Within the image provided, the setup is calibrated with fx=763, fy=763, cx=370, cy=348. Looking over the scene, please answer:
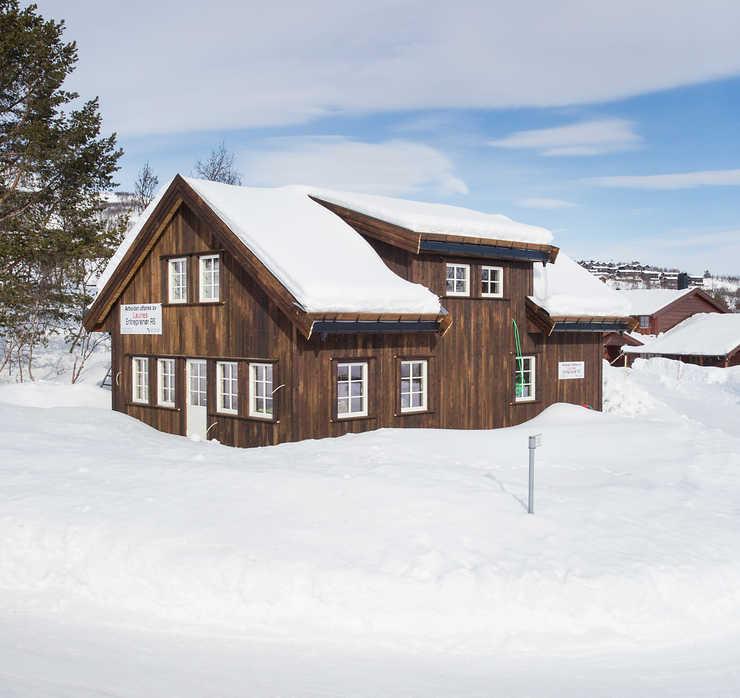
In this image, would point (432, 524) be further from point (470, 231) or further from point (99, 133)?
point (99, 133)

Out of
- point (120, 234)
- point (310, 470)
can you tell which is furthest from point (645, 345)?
point (310, 470)

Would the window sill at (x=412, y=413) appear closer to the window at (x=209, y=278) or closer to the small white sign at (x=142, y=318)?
the window at (x=209, y=278)

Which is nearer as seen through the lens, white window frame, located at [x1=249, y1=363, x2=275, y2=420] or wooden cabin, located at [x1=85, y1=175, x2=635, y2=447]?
wooden cabin, located at [x1=85, y1=175, x2=635, y2=447]

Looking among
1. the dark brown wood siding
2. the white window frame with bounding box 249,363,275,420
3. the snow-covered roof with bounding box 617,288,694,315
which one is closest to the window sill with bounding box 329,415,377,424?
the dark brown wood siding

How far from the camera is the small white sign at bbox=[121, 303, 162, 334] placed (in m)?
19.5

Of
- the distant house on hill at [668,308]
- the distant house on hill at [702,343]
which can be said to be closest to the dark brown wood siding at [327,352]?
the distant house on hill at [702,343]

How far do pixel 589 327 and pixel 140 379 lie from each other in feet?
40.9

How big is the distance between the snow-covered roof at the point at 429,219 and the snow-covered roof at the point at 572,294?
156 centimetres

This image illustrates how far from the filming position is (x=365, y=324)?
1584 centimetres

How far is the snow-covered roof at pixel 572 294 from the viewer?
67.5 feet

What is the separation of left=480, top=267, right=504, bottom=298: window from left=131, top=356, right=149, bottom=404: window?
9044 mm

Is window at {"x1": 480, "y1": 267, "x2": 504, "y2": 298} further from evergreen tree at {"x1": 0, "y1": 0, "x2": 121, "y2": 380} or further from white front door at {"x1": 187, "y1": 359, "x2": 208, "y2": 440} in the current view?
evergreen tree at {"x1": 0, "y1": 0, "x2": 121, "y2": 380}

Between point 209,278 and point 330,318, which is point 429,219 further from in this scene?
point 209,278

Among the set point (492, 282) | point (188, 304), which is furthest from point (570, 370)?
point (188, 304)
